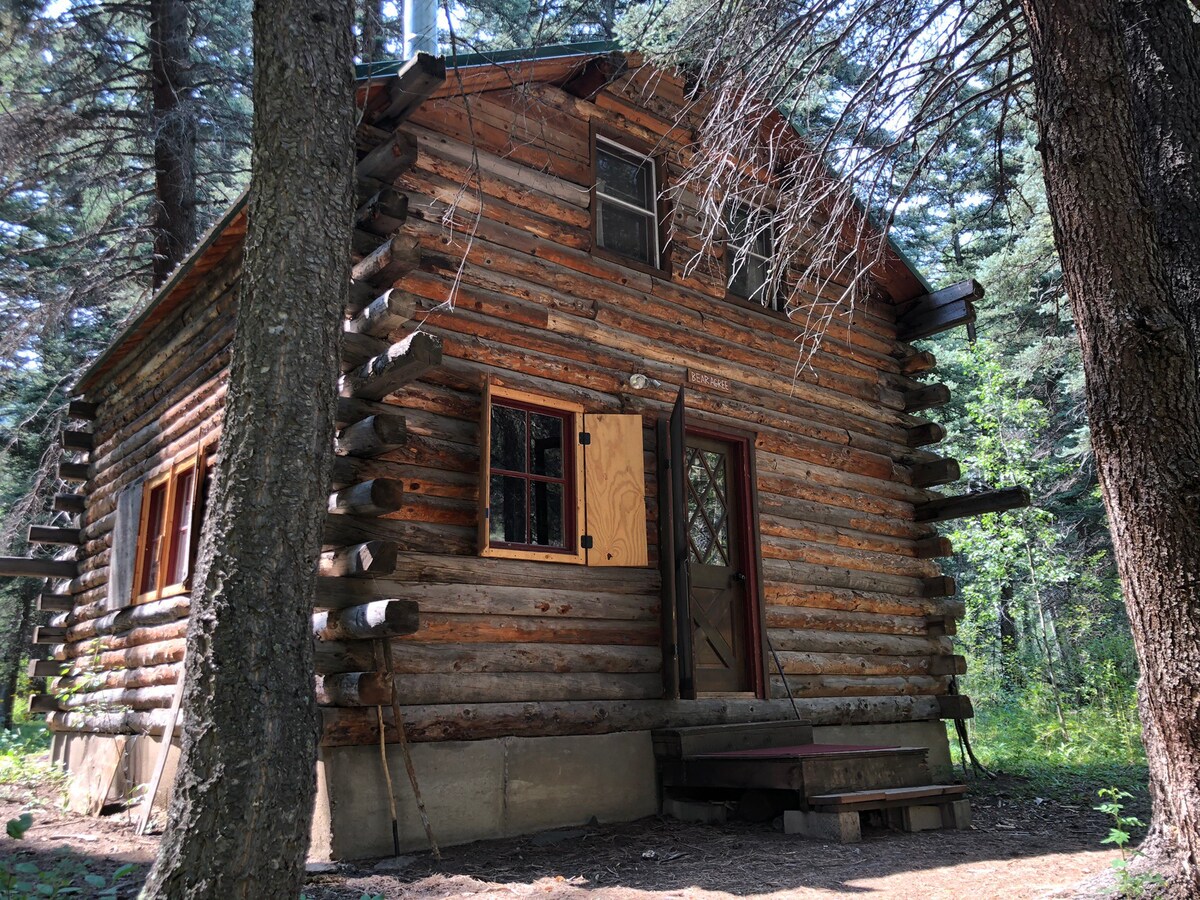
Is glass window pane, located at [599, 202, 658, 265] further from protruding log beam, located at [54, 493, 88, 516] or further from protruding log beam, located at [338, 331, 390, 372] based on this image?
protruding log beam, located at [54, 493, 88, 516]

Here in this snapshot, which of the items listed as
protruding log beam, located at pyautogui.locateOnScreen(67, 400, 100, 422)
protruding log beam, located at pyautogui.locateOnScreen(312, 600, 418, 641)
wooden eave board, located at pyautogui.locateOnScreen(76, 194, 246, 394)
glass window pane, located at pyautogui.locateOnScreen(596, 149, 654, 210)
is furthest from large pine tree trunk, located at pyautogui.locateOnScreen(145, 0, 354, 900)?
protruding log beam, located at pyautogui.locateOnScreen(67, 400, 100, 422)

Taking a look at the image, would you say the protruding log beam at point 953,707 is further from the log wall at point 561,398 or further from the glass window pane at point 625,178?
the glass window pane at point 625,178

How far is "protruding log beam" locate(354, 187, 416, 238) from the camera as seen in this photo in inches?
279

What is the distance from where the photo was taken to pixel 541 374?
8.02 metres

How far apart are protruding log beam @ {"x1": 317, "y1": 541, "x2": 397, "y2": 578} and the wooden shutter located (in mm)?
4366

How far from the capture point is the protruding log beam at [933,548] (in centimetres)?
1102

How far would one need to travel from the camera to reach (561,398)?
26.5 feet

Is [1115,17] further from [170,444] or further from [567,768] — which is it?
[170,444]

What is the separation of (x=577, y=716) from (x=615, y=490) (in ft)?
5.99

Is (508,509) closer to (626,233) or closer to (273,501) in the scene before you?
(626,233)

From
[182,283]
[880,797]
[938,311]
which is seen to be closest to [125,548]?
[182,283]

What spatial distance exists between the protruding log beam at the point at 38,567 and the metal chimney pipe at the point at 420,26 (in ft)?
26.0

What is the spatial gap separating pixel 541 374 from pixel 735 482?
2552 mm

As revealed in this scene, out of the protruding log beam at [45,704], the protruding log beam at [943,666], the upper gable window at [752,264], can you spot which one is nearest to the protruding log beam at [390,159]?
the upper gable window at [752,264]
